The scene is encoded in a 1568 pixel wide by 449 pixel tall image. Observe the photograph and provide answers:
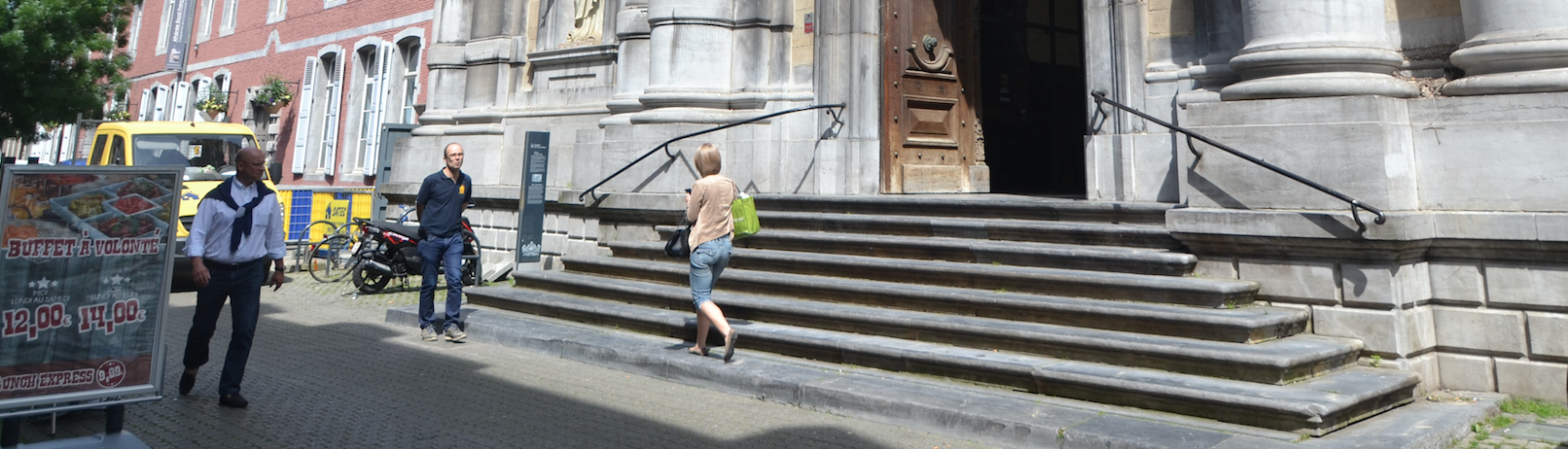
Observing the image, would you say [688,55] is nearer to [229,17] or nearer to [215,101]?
[215,101]

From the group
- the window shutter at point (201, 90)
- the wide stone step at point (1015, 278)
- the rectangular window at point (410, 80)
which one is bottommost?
the wide stone step at point (1015, 278)

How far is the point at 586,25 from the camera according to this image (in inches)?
478

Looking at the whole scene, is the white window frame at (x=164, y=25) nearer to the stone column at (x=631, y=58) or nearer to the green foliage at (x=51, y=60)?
the green foliage at (x=51, y=60)

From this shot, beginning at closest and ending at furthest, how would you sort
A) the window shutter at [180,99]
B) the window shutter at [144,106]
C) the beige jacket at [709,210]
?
the beige jacket at [709,210], the window shutter at [180,99], the window shutter at [144,106]

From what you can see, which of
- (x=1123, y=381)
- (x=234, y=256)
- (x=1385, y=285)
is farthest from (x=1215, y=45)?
(x=234, y=256)

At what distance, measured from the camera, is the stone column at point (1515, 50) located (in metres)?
5.76

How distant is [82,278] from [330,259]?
8780 millimetres

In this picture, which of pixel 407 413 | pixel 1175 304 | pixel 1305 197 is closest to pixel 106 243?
pixel 407 413

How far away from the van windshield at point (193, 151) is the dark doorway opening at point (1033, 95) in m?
10.2

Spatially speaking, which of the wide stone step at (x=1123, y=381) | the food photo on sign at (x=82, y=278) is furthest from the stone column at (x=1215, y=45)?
the food photo on sign at (x=82, y=278)

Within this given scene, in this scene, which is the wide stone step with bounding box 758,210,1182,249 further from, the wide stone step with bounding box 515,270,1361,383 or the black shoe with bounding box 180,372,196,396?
the black shoe with bounding box 180,372,196,396

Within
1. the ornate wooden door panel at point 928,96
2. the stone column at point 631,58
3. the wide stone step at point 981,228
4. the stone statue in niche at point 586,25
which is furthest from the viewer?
the stone statue in niche at point 586,25

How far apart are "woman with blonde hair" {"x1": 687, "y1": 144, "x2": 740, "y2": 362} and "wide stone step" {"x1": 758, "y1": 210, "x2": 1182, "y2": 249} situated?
6.54 ft

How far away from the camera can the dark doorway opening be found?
468 inches
